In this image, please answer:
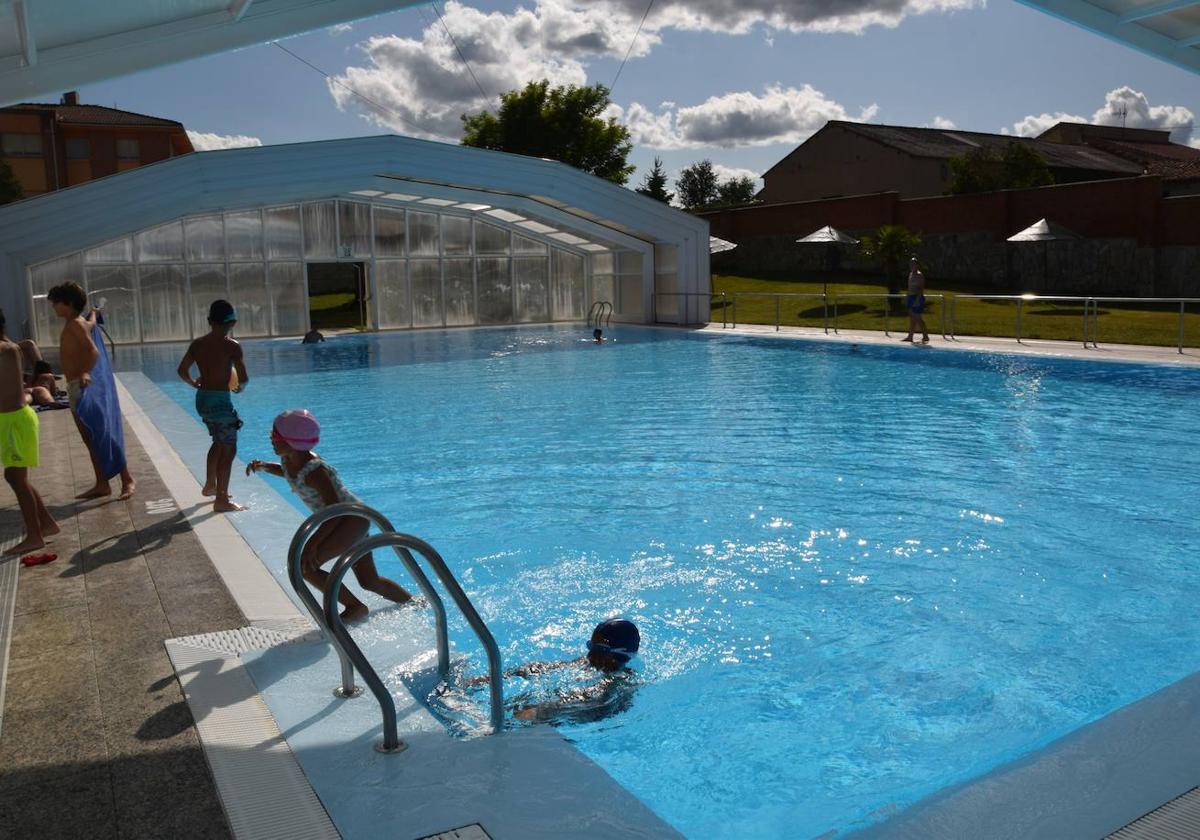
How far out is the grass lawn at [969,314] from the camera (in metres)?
21.7

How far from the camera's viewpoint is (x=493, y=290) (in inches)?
1215

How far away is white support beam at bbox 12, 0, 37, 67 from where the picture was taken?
627 centimetres

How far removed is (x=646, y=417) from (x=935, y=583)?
6636 millimetres

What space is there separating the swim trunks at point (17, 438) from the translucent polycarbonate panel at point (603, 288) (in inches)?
1004

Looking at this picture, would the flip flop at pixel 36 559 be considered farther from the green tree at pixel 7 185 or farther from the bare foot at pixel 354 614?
the green tree at pixel 7 185

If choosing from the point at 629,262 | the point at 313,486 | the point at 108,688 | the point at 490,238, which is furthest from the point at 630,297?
the point at 108,688

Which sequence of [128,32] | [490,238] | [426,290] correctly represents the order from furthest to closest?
1. [490,238]
2. [426,290]
3. [128,32]

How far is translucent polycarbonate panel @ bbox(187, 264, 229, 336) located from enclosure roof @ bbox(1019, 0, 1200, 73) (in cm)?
2328

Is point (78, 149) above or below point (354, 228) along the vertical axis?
above

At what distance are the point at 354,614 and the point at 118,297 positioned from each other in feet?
77.2

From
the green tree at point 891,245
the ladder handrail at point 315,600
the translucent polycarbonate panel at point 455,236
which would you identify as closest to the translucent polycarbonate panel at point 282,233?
the translucent polycarbonate panel at point 455,236

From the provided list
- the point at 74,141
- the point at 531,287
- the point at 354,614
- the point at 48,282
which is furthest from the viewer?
the point at 74,141

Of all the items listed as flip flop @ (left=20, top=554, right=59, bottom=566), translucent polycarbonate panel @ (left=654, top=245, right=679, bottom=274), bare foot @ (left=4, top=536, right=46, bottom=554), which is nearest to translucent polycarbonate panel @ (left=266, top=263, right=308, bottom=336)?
translucent polycarbonate panel @ (left=654, top=245, right=679, bottom=274)

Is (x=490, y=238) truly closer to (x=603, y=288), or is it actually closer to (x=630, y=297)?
(x=603, y=288)
